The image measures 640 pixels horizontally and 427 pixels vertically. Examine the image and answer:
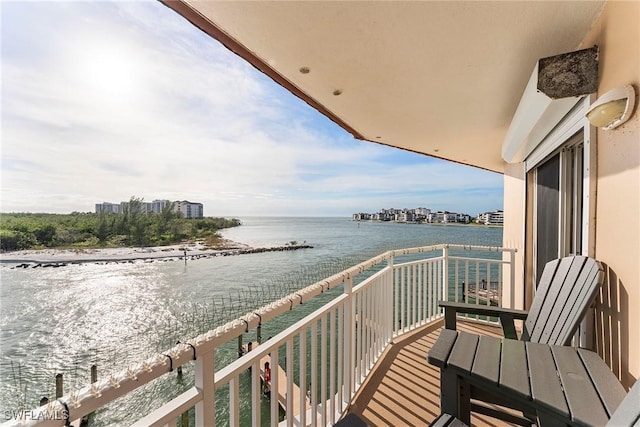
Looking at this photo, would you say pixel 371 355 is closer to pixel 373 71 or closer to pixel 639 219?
pixel 639 219

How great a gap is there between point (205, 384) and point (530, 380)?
49.1 inches

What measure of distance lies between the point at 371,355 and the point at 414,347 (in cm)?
66

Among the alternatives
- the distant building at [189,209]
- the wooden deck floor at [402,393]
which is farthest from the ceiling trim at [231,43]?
the distant building at [189,209]

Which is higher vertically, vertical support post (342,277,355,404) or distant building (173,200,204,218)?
distant building (173,200,204,218)

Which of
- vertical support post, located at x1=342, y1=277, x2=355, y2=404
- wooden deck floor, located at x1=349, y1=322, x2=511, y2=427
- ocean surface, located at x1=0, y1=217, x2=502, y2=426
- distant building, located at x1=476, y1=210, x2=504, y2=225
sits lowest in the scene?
ocean surface, located at x1=0, y1=217, x2=502, y2=426

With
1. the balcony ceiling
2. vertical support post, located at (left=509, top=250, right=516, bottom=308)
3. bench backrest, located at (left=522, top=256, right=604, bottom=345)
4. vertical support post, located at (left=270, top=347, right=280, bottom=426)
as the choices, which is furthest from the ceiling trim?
vertical support post, located at (left=509, top=250, right=516, bottom=308)

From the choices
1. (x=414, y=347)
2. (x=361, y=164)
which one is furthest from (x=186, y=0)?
(x=361, y=164)

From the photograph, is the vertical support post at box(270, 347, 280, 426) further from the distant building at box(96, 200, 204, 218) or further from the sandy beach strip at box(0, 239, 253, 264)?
the sandy beach strip at box(0, 239, 253, 264)

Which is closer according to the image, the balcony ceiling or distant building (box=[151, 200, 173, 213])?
the balcony ceiling

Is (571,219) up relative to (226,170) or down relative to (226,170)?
down

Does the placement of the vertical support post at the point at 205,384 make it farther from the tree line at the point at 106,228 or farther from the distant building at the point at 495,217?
the tree line at the point at 106,228

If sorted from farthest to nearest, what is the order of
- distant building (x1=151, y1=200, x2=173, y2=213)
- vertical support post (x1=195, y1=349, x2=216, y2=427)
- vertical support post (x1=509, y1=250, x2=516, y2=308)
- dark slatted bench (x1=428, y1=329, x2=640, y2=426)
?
distant building (x1=151, y1=200, x2=173, y2=213) → vertical support post (x1=509, y1=250, x2=516, y2=308) → dark slatted bench (x1=428, y1=329, x2=640, y2=426) → vertical support post (x1=195, y1=349, x2=216, y2=427)

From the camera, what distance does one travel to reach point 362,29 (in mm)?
1479

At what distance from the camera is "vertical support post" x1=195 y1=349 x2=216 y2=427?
0.87m
